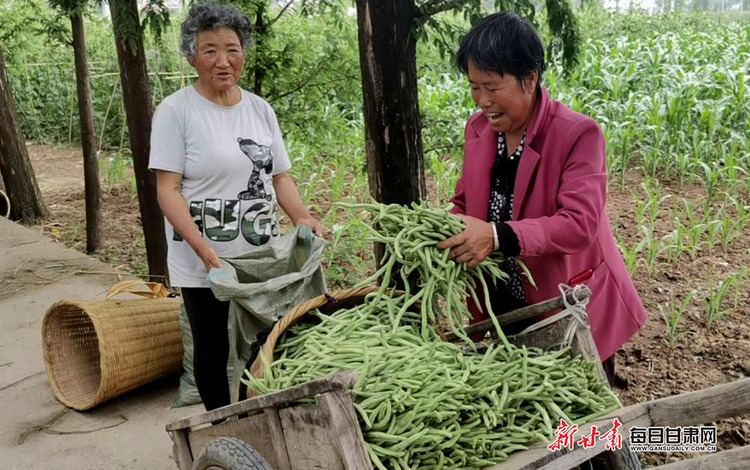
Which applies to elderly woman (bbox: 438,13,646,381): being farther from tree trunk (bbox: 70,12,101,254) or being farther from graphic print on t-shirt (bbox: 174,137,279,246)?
tree trunk (bbox: 70,12,101,254)

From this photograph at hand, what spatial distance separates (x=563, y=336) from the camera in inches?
88.0

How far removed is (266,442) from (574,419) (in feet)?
2.61

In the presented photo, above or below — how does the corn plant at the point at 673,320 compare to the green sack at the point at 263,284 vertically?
below

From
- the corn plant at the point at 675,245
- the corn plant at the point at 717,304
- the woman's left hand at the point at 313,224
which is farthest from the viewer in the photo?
the corn plant at the point at 675,245

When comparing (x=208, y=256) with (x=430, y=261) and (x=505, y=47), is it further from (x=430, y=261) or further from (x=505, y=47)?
(x=505, y=47)

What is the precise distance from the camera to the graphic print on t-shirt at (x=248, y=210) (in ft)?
9.45

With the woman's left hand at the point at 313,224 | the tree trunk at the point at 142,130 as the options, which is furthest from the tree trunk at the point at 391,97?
the tree trunk at the point at 142,130

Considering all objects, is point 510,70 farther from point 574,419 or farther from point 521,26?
point 574,419

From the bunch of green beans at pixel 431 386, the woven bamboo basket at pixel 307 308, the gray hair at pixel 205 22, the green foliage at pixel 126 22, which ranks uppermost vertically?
the green foliage at pixel 126 22

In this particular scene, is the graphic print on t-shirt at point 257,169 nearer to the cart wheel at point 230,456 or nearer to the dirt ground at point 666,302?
the cart wheel at point 230,456

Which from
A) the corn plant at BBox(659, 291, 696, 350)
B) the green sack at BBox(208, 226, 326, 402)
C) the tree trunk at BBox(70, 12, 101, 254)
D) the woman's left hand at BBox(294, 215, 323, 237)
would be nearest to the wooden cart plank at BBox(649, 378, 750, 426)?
the green sack at BBox(208, 226, 326, 402)

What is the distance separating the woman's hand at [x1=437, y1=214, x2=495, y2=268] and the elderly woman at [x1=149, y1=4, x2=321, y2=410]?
0.98 meters

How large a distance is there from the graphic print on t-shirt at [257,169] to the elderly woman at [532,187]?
2.83 ft

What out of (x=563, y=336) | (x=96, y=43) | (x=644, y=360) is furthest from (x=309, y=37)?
(x=96, y=43)
